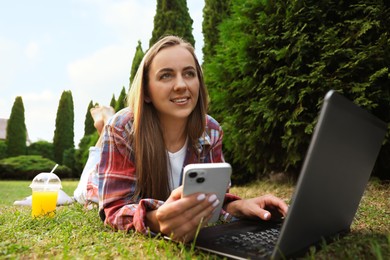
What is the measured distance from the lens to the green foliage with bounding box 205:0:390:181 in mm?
3213

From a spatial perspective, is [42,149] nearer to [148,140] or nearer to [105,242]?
[148,140]

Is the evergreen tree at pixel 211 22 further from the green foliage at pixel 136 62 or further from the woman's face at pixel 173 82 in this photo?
the green foliage at pixel 136 62

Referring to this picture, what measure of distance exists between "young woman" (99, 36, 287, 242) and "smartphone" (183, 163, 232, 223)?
389 mm

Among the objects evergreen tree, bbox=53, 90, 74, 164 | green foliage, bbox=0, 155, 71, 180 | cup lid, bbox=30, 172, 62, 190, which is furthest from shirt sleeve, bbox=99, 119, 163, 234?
evergreen tree, bbox=53, 90, 74, 164

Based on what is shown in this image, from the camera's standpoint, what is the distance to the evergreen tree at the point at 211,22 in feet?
21.9

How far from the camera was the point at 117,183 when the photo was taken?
5.73ft

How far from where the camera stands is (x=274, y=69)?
12.0ft

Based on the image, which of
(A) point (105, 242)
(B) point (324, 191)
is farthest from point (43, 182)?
(B) point (324, 191)

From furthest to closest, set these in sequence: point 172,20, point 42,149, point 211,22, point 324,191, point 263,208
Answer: point 42,149 → point 172,20 → point 211,22 → point 263,208 → point 324,191

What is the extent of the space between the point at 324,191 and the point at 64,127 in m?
19.7

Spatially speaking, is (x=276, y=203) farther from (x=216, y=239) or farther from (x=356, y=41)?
(x=356, y=41)


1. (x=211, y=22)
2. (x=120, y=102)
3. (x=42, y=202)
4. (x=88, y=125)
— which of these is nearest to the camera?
(x=42, y=202)

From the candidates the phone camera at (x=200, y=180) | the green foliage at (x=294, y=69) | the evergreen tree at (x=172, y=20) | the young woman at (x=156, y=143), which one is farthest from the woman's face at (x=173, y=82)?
the evergreen tree at (x=172, y=20)

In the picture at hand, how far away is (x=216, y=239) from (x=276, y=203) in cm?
44
